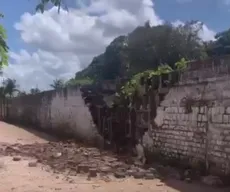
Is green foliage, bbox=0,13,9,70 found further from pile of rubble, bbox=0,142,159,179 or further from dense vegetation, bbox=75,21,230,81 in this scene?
dense vegetation, bbox=75,21,230,81

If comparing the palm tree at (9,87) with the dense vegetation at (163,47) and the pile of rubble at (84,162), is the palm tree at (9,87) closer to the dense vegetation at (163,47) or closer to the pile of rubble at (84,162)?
the dense vegetation at (163,47)

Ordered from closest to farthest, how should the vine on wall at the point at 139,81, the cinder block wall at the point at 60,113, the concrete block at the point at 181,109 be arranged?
the concrete block at the point at 181,109 → the vine on wall at the point at 139,81 → the cinder block wall at the point at 60,113

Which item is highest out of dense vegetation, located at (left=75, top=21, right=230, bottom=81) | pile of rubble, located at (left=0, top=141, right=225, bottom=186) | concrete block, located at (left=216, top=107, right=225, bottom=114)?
dense vegetation, located at (left=75, top=21, right=230, bottom=81)

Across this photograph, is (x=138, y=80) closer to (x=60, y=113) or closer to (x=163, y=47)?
(x=60, y=113)

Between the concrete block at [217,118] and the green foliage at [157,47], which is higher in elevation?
the green foliage at [157,47]

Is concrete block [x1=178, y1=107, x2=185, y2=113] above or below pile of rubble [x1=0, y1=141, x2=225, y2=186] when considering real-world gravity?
above

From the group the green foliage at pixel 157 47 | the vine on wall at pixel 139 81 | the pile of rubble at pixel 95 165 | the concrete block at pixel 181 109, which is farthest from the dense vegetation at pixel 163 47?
the concrete block at pixel 181 109

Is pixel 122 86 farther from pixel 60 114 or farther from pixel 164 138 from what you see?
pixel 60 114

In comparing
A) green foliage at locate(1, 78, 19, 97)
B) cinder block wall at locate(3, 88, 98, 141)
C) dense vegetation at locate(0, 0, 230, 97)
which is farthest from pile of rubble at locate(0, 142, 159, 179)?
green foliage at locate(1, 78, 19, 97)

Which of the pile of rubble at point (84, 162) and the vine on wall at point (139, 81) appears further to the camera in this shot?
the vine on wall at point (139, 81)

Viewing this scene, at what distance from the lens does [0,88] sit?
3700 centimetres

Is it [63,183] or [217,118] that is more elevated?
[217,118]

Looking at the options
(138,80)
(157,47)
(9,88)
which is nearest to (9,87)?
(9,88)

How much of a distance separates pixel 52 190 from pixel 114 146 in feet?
20.7
